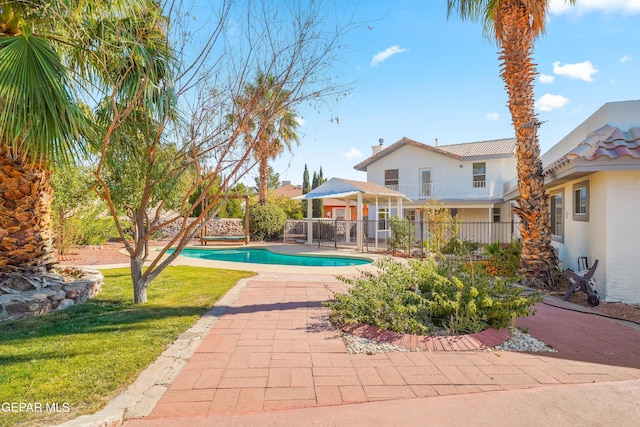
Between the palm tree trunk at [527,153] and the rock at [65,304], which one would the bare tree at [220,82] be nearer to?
the rock at [65,304]

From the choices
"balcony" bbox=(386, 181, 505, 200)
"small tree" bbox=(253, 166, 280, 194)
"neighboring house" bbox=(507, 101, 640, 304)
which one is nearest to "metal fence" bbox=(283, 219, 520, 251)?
"balcony" bbox=(386, 181, 505, 200)

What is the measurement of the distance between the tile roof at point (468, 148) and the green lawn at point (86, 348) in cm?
2200

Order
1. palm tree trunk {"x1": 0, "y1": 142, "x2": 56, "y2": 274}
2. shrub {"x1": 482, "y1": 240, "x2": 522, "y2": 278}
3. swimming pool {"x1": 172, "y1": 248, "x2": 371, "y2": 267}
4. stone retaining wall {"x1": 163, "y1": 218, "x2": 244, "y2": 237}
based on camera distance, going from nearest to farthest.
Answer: palm tree trunk {"x1": 0, "y1": 142, "x2": 56, "y2": 274}, shrub {"x1": 482, "y1": 240, "x2": 522, "y2": 278}, swimming pool {"x1": 172, "y1": 248, "x2": 371, "y2": 267}, stone retaining wall {"x1": 163, "y1": 218, "x2": 244, "y2": 237}

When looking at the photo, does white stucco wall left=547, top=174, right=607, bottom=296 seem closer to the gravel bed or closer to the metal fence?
the gravel bed

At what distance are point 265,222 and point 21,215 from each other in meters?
18.8

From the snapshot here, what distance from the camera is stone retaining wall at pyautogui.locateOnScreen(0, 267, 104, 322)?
6141mm

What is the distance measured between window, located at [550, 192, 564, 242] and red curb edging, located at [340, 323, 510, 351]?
8.21 metres

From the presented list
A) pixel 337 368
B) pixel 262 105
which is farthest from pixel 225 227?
pixel 337 368

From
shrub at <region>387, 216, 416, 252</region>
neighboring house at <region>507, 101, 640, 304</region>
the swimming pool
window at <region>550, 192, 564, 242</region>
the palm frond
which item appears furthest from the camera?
shrub at <region>387, 216, 416, 252</region>

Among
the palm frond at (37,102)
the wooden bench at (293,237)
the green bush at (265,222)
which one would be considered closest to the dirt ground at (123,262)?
the green bush at (265,222)

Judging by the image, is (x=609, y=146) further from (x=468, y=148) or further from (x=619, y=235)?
(x=468, y=148)

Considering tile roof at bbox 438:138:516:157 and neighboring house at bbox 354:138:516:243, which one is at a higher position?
tile roof at bbox 438:138:516:157

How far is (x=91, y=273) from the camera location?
8594 millimetres

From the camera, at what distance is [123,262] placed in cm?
1388
